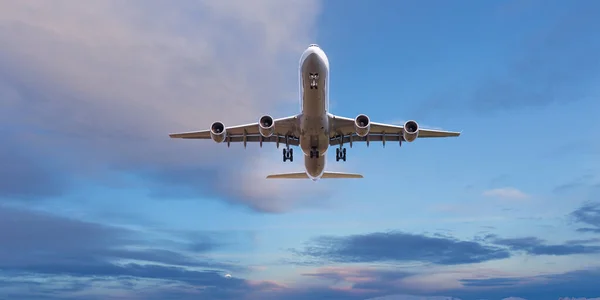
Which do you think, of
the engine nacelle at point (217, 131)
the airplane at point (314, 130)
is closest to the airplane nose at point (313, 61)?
the airplane at point (314, 130)

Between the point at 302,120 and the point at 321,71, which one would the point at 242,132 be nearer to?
the point at 302,120

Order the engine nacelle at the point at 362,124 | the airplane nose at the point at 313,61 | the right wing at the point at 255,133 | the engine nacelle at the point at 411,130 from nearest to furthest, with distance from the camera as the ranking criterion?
the airplane nose at the point at 313,61 < the engine nacelle at the point at 362,124 < the engine nacelle at the point at 411,130 < the right wing at the point at 255,133

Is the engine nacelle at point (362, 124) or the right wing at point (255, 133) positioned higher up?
the right wing at point (255, 133)

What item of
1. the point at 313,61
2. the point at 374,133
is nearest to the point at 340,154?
the point at 374,133

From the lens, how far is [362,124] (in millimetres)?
50094

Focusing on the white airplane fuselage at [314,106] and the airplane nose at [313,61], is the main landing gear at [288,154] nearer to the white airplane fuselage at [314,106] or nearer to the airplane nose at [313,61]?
the white airplane fuselage at [314,106]

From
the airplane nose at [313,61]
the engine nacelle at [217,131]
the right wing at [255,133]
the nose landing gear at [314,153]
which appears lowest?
the nose landing gear at [314,153]

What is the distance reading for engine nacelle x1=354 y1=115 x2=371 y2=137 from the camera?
4991 centimetres

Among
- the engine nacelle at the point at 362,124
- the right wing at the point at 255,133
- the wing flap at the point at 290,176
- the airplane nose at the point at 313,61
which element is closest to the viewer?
the airplane nose at the point at 313,61

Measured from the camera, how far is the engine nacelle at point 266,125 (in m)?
50.2

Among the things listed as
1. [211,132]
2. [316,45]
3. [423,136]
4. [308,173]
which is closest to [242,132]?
[211,132]

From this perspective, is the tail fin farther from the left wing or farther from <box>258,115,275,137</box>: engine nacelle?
<box>258,115,275,137</box>: engine nacelle

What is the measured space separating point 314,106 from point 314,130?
3.07 metres

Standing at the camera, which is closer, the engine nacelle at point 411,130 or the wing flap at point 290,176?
the engine nacelle at point 411,130
